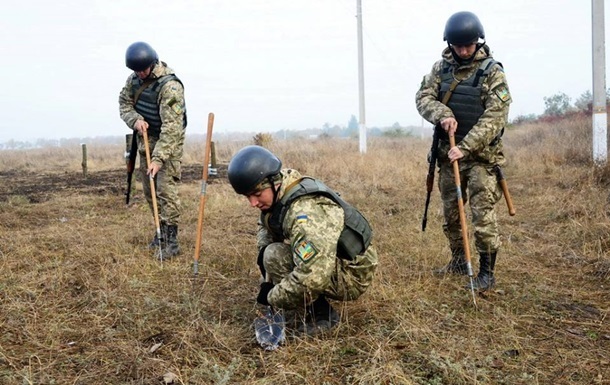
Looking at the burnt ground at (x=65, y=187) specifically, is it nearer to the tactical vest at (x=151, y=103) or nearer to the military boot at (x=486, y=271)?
the tactical vest at (x=151, y=103)

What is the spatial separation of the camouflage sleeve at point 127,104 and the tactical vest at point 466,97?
3117mm

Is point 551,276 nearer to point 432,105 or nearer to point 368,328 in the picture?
point 432,105

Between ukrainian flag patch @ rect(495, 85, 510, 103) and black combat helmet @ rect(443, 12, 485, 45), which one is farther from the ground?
black combat helmet @ rect(443, 12, 485, 45)

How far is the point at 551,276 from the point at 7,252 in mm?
5255

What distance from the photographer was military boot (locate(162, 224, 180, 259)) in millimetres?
4953

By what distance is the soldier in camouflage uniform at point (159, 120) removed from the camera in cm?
489

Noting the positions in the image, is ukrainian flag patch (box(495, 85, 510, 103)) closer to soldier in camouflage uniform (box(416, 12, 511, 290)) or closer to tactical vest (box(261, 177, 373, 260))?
soldier in camouflage uniform (box(416, 12, 511, 290))

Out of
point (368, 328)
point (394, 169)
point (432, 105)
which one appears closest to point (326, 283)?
point (368, 328)

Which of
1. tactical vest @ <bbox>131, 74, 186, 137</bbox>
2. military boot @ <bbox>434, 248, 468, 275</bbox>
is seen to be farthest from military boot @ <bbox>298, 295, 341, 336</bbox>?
tactical vest @ <bbox>131, 74, 186, 137</bbox>

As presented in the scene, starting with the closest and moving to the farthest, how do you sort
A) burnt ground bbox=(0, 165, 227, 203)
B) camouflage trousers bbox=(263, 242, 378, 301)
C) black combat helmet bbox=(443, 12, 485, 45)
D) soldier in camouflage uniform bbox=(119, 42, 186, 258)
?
camouflage trousers bbox=(263, 242, 378, 301) < black combat helmet bbox=(443, 12, 485, 45) < soldier in camouflage uniform bbox=(119, 42, 186, 258) < burnt ground bbox=(0, 165, 227, 203)

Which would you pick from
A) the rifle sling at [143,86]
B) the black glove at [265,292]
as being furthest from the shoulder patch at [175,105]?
the black glove at [265,292]

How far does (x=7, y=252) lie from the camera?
500 centimetres

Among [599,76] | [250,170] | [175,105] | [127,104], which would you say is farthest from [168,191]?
[599,76]

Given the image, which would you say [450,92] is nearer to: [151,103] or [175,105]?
[175,105]
